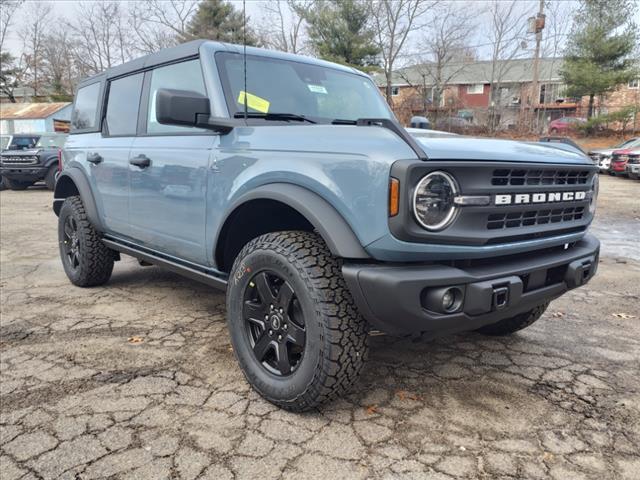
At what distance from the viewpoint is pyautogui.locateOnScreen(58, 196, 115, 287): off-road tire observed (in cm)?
450

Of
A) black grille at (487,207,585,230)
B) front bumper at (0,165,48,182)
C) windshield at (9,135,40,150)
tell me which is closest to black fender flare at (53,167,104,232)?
black grille at (487,207,585,230)

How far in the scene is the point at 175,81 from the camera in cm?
349

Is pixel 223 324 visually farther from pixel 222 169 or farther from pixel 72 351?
pixel 222 169

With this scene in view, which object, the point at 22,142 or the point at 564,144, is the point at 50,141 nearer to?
the point at 22,142

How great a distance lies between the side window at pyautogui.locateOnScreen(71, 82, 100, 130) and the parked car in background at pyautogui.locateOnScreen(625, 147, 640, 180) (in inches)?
663

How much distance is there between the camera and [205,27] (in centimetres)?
3334

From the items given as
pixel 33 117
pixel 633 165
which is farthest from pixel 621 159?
pixel 33 117

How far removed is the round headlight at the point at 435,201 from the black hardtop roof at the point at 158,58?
75.0 inches

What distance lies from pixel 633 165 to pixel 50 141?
18582 mm

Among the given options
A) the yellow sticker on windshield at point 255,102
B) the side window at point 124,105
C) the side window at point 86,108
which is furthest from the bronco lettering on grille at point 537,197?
the side window at point 86,108

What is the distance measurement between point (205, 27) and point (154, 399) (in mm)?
34536

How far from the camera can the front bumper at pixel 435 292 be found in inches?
82.4

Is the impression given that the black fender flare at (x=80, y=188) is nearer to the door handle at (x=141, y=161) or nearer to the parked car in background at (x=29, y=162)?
the door handle at (x=141, y=161)

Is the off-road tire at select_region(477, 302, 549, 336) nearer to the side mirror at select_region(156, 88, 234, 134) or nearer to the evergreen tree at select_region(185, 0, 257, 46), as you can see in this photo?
the side mirror at select_region(156, 88, 234, 134)
